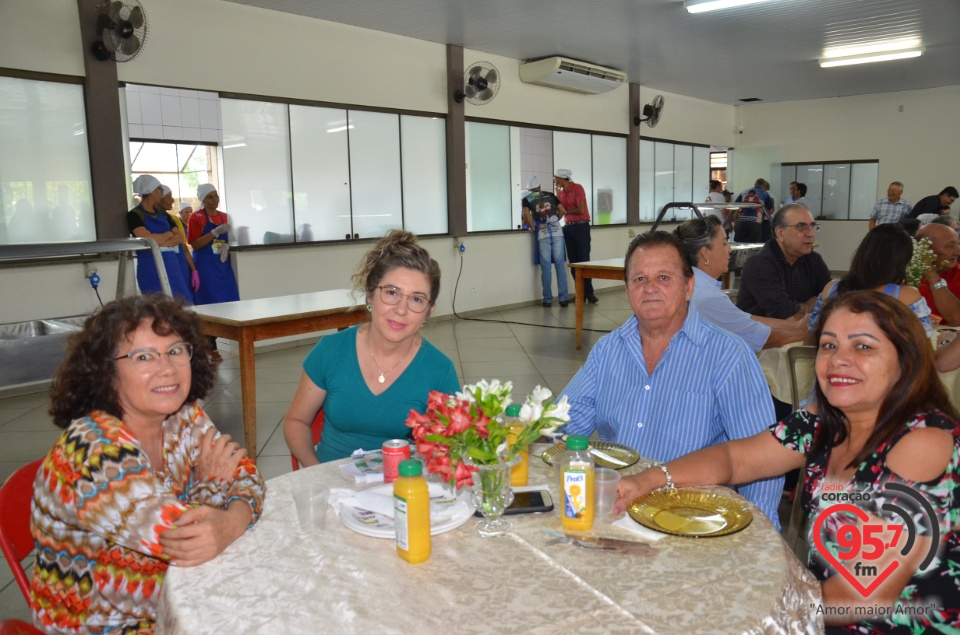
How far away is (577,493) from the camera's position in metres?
1.33

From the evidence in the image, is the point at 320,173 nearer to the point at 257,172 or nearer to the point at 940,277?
the point at 257,172

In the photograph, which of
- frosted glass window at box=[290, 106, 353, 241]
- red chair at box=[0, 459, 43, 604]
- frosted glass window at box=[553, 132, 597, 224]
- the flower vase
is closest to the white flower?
the flower vase

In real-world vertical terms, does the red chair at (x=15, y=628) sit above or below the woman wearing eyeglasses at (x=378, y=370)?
below

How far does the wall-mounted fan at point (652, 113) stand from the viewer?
10688 millimetres

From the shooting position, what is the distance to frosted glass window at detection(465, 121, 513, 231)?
28.0 feet

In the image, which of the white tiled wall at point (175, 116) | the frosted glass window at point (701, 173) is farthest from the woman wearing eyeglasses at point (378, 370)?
the frosted glass window at point (701, 173)

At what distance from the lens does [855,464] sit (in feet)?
4.55

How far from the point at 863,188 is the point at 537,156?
686 cm

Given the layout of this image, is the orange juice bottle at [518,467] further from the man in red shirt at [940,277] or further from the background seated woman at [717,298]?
the man in red shirt at [940,277]

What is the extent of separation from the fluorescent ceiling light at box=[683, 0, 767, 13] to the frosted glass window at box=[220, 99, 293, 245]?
152 inches

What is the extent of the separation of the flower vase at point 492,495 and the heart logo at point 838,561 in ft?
2.12

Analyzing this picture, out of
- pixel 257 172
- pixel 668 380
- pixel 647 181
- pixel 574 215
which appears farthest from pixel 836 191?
pixel 668 380

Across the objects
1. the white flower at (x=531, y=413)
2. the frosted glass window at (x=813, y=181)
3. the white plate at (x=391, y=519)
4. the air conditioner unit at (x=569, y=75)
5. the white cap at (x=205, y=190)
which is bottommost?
the white plate at (x=391, y=519)

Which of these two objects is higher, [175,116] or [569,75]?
[569,75]
